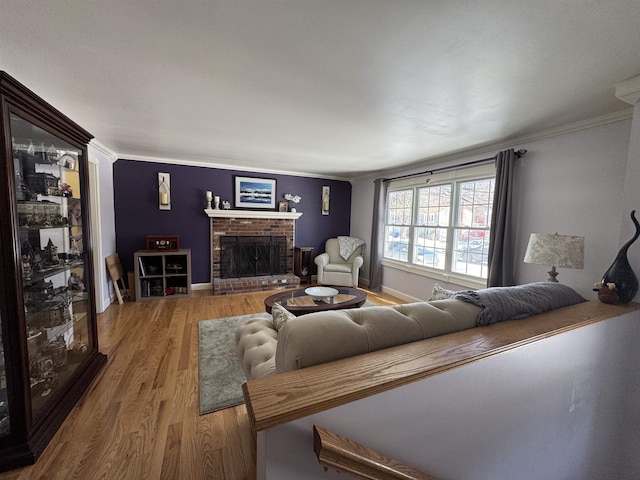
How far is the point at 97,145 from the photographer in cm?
348

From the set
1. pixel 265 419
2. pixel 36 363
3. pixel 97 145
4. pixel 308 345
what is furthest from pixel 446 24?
pixel 97 145

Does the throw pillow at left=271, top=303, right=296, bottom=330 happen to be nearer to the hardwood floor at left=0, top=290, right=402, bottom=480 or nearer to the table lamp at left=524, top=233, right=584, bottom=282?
the hardwood floor at left=0, top=290, right=402, bottom=480

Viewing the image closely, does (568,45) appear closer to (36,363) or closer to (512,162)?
(512,162)

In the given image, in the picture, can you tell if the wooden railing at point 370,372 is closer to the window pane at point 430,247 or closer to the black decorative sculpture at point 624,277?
the black decorative sculpture at point 624,277

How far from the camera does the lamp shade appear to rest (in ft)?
6.88

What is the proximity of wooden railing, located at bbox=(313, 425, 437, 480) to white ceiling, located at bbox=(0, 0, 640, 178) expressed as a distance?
1565 millimetres

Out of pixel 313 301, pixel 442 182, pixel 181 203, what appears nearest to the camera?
pixel 313 301

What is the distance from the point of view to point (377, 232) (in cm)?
500

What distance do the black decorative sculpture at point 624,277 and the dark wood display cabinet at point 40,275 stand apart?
11.3ft

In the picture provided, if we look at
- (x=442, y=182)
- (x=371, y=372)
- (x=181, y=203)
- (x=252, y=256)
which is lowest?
(x=252, y=256)

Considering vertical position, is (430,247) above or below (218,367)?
above

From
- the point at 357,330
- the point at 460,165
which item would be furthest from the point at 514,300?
the point at 460,165

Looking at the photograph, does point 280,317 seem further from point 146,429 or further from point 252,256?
point 252,256

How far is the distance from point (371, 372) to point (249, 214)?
14.6ft
